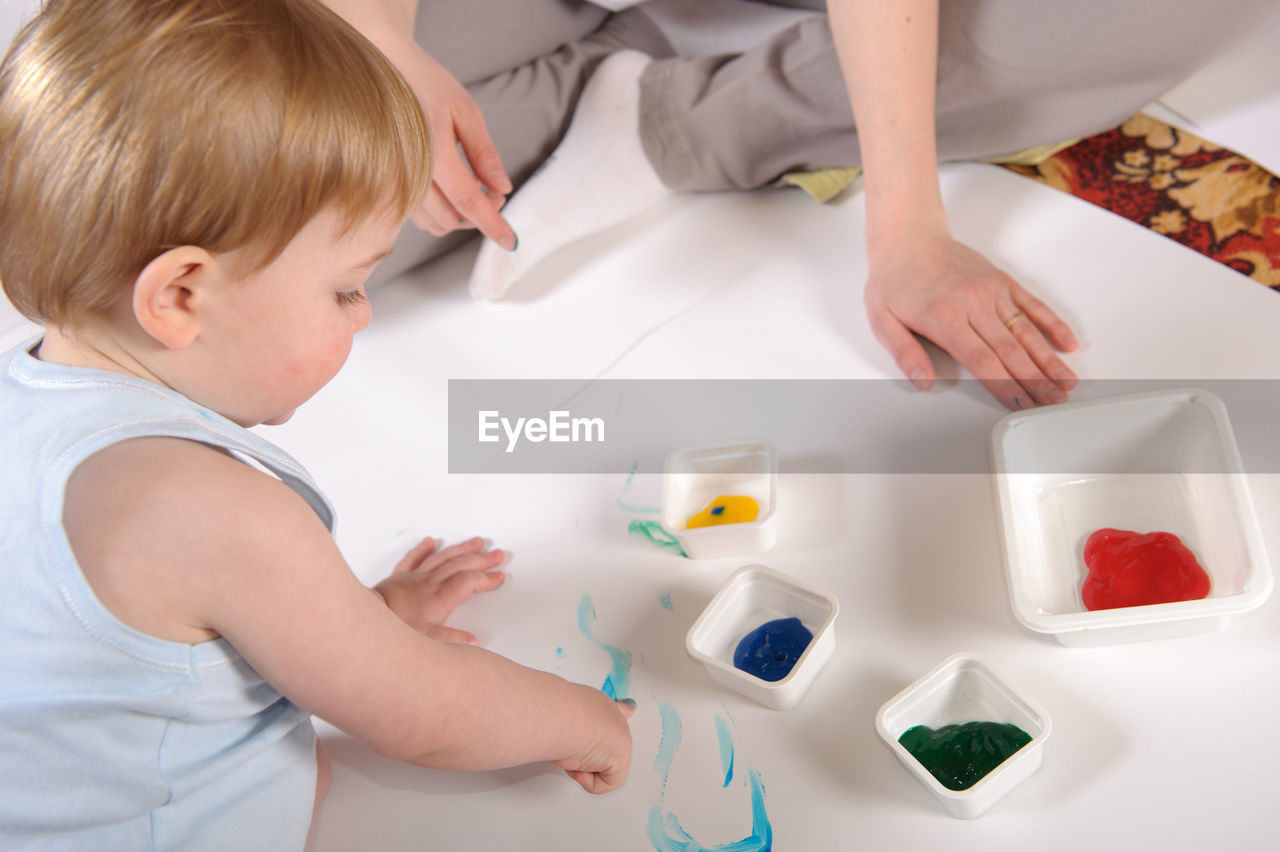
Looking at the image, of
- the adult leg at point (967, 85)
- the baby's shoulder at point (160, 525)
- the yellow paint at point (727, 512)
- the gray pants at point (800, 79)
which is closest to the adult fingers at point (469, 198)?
the gray pants at point (800, 79)

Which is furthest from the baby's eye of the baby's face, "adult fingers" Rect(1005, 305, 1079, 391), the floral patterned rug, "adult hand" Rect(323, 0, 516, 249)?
the floral patterned rug

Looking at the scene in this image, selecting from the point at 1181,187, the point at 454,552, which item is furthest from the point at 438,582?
the point at 1181,187

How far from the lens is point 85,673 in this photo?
603 millimetres

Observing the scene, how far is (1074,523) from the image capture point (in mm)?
865

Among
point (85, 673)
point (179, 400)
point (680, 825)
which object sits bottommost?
point (680, 825)

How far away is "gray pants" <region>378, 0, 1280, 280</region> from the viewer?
1108mm

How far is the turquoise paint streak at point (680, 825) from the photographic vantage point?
A: 74 centimetres

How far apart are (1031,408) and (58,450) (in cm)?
78

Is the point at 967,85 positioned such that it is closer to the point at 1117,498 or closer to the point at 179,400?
the point at 1117,498

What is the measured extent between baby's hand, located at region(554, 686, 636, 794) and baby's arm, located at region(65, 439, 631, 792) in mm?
53

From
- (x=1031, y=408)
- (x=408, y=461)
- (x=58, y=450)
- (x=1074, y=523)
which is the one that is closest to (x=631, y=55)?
(x=408, y=461)

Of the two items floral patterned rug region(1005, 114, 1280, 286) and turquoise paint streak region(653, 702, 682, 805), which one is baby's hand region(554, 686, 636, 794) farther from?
floral patterned rug region(1005, 114, 1280, 286)

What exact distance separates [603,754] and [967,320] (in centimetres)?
56

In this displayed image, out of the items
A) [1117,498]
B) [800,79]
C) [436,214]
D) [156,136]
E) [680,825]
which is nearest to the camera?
[156,136]
